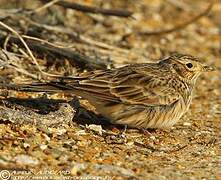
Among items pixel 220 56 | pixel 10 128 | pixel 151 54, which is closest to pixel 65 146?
pixel 10 128

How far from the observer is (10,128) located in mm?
6156

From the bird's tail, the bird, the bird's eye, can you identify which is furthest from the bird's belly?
the bird's eye

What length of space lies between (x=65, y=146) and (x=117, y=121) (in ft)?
2.75

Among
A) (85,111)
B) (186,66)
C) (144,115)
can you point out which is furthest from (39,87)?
(186,66)

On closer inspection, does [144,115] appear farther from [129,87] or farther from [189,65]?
[189,65]

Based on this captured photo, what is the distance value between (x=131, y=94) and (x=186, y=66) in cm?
109

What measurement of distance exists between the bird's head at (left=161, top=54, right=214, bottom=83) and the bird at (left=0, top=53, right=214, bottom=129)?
0.34 meters

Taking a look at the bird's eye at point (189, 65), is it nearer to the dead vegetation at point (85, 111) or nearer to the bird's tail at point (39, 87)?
the dead vegetation at point (85, 111)

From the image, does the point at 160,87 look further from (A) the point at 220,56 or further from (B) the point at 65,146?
(A) the point at 220,56

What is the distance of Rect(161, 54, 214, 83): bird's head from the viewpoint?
751 centimetres

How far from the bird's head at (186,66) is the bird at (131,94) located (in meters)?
0.34

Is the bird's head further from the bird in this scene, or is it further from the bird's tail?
the bird's tail

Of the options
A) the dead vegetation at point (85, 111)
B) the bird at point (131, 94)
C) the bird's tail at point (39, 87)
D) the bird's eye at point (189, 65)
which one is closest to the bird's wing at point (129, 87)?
the bird at point (131, 94)

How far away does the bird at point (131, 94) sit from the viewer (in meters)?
6.71
